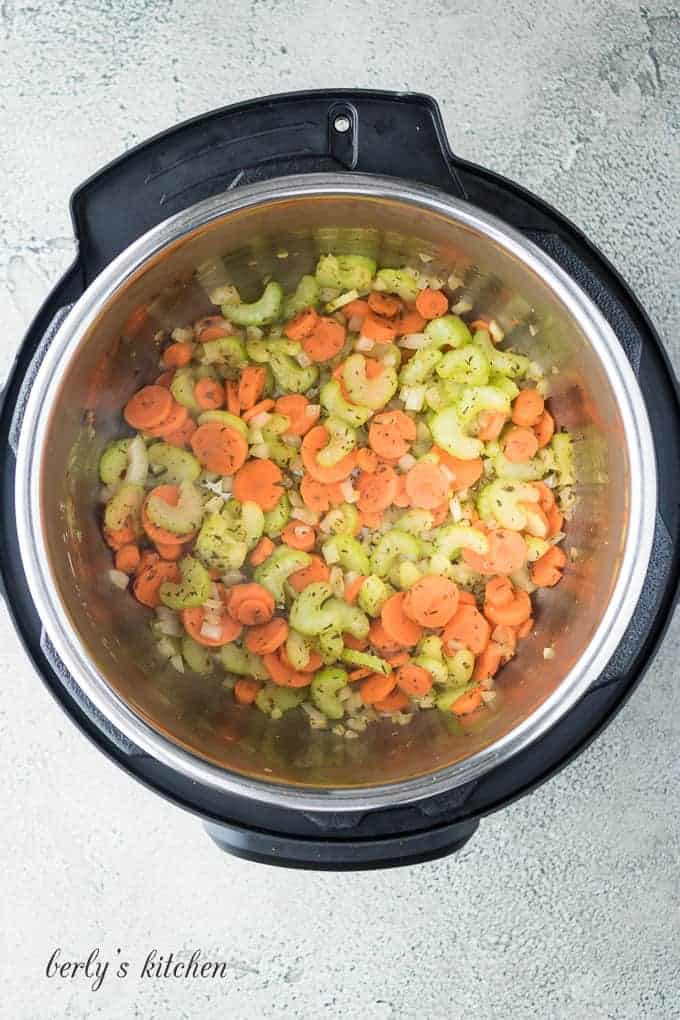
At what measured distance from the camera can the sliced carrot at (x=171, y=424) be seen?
1122mm

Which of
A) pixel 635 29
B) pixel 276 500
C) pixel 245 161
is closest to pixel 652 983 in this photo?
pixel 276 500

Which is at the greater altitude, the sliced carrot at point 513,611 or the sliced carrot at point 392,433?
the sliced carrot at point 392,433

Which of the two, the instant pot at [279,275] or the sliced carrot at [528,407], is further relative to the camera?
the sliced carrot at [528,407]

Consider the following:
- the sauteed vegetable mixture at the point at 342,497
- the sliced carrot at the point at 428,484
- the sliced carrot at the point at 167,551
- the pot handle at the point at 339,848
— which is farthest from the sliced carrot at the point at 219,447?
the pot handle at the point at 339,848

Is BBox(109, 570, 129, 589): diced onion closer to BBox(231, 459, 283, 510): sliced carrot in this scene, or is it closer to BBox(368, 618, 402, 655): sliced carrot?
BBox(231, 459, 283, 510): sliced carrot

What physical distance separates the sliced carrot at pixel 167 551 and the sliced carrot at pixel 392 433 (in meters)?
0.28

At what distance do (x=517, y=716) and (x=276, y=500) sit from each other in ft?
1.30

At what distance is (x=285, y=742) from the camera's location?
110cm

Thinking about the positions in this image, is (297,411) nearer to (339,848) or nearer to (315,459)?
(315,459)

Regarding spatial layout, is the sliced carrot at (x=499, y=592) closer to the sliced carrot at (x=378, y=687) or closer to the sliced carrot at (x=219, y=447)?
the sliced carrot at (x=378, y=687)

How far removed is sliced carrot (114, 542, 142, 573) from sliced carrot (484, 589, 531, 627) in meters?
0.44

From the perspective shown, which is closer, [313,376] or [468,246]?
[468,246]

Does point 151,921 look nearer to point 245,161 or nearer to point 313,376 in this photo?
point 313,376

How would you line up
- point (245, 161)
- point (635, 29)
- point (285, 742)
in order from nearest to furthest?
point (245, 161), point (285, 742), point (635, 29)
